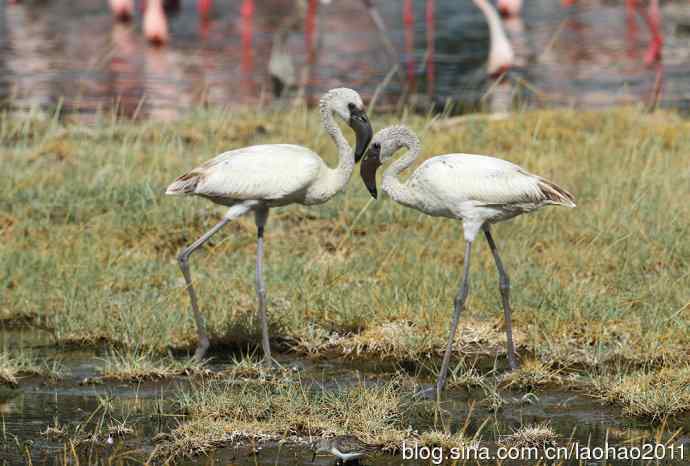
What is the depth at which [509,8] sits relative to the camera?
20.3 metres

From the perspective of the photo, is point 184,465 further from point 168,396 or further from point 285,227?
point 285,227

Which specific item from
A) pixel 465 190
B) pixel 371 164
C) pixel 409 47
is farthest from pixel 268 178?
pixel 409 47

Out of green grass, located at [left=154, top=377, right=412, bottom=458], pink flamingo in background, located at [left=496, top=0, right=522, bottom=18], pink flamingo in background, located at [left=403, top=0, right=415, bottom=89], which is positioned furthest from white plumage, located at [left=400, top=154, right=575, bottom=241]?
pink flamingo in background, located at [left=496, top=0, right=522, bottom=18]

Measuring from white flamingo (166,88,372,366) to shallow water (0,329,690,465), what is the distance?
18.3 inches

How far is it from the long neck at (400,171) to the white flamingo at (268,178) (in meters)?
0.18

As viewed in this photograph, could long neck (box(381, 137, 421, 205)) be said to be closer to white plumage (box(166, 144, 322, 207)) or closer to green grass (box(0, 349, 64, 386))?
white plumage (box(166, 144, 322, 207))

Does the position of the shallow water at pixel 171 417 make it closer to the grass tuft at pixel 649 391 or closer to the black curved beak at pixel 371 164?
the grass tuft at pixel 649 391

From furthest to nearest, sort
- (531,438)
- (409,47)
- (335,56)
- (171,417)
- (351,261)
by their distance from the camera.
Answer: (409,47) < (335,56) < (351,261) < (171,417) < (531,438)

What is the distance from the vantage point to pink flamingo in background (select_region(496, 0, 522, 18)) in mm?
20172

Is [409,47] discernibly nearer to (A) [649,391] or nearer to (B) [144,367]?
(B) [144,367]

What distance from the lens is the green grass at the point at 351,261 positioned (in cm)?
591

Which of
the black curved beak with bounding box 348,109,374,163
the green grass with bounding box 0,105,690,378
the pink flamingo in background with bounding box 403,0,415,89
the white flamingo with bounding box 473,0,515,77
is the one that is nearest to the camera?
the black curved beak with bounding box 348,109,374,163

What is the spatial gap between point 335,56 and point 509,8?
4968mm

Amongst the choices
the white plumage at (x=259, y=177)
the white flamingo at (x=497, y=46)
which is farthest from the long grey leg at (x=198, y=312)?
the white flamingo at (x=497, y=46)
